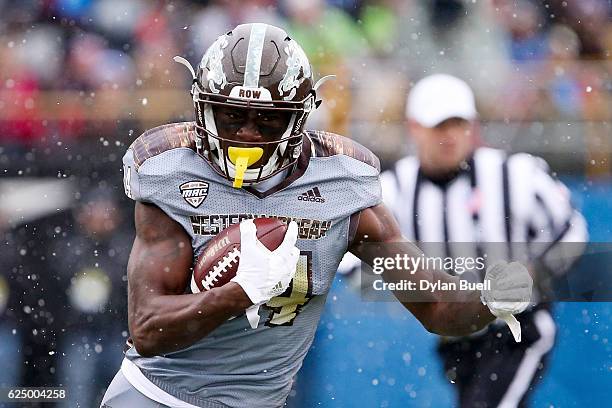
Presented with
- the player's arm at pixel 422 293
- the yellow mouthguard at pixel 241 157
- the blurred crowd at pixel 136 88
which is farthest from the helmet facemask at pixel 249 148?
the blurred crowd at pixel 136 88

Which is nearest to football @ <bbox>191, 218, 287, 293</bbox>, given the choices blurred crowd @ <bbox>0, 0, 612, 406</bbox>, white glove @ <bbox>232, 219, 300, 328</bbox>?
white glove @ <bbox>232, 219, 300, 328</bbox>

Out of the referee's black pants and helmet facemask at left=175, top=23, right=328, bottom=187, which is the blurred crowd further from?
helmet facemask at left=175, top=23, right=328, bottom=187

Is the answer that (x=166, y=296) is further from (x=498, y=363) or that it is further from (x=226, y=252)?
(x=498, y=363)

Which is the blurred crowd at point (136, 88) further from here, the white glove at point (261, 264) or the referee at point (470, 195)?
the white glove at point (261, 264)

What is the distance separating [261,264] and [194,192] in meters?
0.31

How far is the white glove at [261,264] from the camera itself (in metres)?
2.10

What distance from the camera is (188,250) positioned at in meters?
2.32

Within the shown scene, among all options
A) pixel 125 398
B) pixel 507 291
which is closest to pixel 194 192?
pixel 125 398

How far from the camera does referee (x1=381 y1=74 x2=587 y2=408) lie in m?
3.04

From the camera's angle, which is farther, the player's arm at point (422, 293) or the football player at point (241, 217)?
the player's arm at point (422, 293)

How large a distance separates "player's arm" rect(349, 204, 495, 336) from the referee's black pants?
0.56m

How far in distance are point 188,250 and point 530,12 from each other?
49.6 inches

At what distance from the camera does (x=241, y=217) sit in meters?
2.35

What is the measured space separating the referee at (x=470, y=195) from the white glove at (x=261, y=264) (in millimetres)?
949
